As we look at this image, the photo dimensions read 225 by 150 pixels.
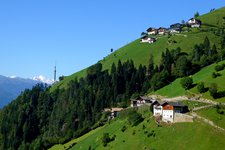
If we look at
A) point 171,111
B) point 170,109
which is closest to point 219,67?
point 170,109

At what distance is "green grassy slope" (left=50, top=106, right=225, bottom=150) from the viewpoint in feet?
355

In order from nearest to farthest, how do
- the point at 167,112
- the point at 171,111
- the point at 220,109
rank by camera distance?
the point at 220,109, the point at 171,111, the point at 167,112

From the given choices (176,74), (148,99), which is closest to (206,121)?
(148,99)

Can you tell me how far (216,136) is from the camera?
357ft

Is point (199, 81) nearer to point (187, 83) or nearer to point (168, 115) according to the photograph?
point (187, 83)

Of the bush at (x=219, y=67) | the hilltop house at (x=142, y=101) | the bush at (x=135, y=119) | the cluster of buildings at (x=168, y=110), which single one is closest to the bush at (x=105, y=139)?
the bush at (x=135, y=119)

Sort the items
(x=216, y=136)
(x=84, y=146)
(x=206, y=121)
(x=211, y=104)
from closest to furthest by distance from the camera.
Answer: (x=216, y=136)
(x=206, y=121)
(x=211, y=104)
(x=84, y=146)

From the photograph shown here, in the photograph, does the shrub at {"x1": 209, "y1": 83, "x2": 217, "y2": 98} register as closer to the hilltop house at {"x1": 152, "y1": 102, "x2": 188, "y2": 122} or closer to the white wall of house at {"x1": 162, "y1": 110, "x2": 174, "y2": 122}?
the hilltop house at {"x1": 152, "y1": 102, "x2": 188, "y2": 122}

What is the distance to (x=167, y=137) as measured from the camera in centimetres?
11719

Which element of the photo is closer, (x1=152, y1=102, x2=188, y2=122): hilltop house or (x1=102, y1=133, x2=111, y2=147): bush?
(x1=152, y1=102, x2=188, y2=122): hilltop house

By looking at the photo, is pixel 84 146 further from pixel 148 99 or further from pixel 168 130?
pixel 168 130

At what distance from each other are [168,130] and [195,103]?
48.8 feet

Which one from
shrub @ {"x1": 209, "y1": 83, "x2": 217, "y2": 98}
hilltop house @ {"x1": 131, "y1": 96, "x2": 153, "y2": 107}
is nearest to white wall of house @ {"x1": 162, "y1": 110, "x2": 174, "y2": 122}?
shrub @ {"x1": 209, "y1": 83, "x2": 217, "y2": 98}

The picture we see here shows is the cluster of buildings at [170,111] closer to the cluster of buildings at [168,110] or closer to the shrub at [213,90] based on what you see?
the cluster of buildings at [168,110]
